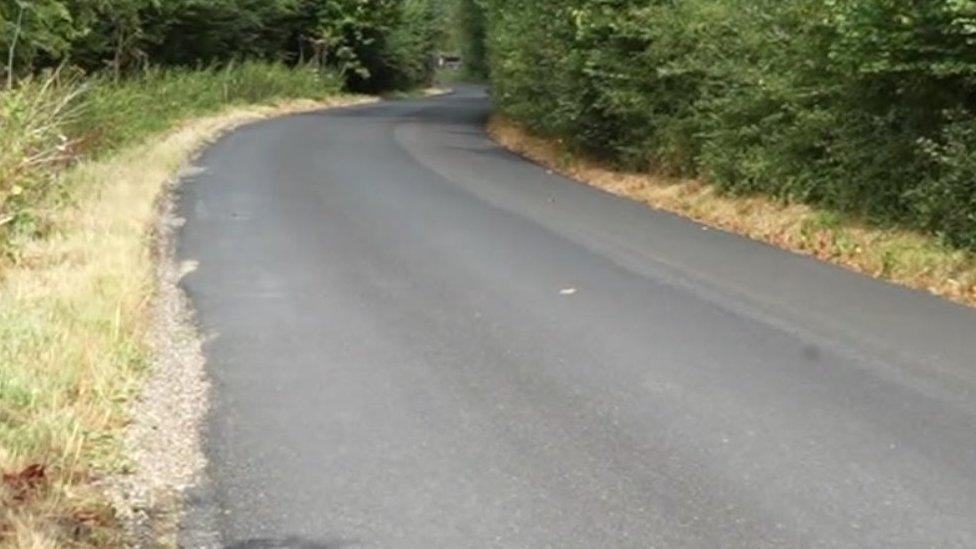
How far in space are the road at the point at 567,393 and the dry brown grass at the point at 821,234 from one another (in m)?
0.44

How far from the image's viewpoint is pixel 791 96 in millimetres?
15141

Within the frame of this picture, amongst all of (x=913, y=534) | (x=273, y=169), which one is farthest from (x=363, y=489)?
(x=273, y=169)

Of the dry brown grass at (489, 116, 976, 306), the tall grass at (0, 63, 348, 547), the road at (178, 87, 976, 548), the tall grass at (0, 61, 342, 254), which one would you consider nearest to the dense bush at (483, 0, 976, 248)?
the dry brown grass at (489, 116, 976, 306)

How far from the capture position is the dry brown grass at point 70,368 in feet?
18.5

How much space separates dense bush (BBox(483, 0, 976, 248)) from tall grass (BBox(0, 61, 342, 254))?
7650mm

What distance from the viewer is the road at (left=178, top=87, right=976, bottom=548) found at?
5.91m

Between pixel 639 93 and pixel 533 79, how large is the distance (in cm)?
603

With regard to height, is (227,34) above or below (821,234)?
below

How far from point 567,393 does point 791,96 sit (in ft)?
26.7

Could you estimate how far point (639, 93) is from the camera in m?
20.1

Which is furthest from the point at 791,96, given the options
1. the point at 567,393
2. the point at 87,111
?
the point at 87,111

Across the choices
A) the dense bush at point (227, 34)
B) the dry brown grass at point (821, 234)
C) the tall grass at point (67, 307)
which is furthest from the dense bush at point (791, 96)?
the dense bush at point (227, 34)

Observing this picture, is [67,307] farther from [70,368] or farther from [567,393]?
[567,393]

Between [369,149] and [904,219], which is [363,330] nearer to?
[904,219]
